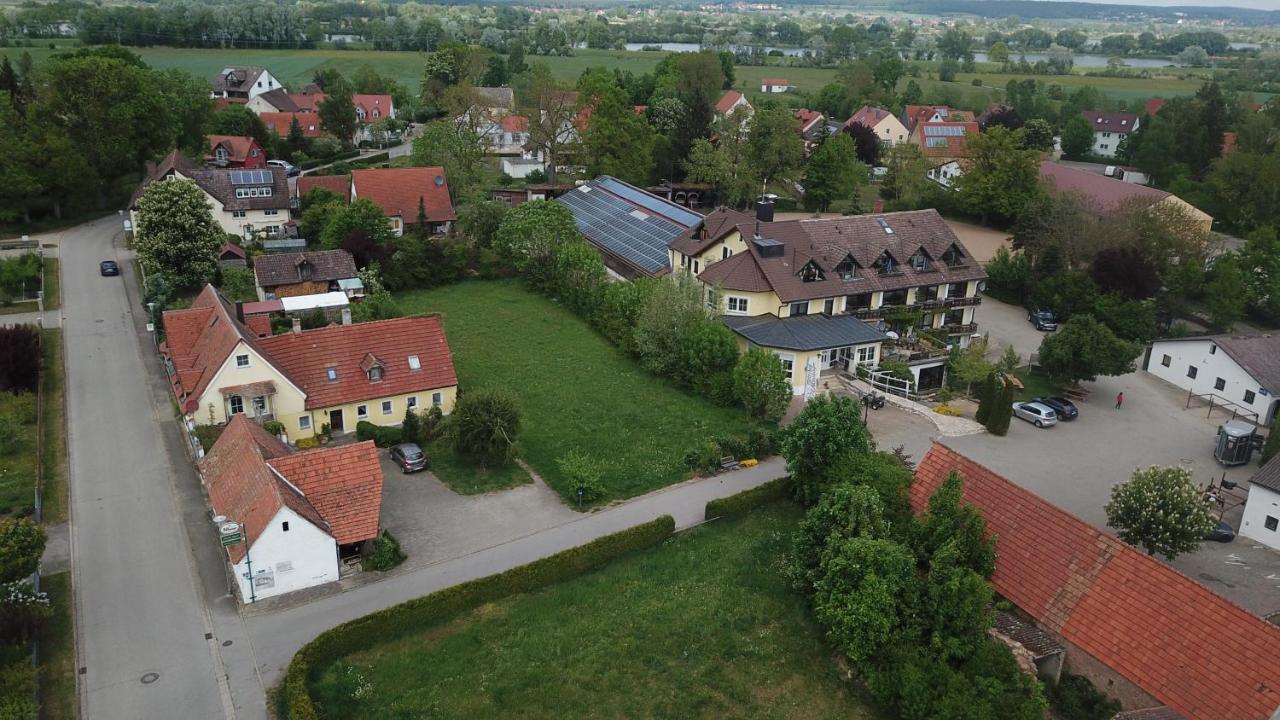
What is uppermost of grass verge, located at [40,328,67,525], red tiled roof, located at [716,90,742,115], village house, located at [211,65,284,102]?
village house, located at [211,65,284,102]

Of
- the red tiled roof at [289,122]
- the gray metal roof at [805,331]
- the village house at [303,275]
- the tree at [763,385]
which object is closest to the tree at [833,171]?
the gray metal roof at [805,331]

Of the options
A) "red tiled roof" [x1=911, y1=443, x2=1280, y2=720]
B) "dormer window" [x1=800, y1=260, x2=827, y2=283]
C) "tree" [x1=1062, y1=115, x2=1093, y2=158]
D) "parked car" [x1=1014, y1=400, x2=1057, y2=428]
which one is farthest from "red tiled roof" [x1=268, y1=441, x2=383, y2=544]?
"tree" [x1=1062, y1=115, x2=1093, y2=158]

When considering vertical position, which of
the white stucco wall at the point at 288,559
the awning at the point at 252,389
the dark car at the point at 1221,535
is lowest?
the dark car at the point at 1221,535

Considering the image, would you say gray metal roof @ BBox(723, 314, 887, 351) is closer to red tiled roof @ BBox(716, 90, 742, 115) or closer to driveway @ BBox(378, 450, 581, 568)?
driveway @ BBox(378, 450, 581, 568)

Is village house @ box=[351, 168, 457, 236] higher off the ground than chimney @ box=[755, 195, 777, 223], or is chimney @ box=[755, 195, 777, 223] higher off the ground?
chimney @ box=[755, 195, 777, 223]

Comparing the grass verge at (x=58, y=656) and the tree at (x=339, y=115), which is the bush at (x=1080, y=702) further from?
the tree at (x=339, y=115)

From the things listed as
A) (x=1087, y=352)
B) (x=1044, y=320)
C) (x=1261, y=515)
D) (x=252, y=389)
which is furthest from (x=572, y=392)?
(x=1044, y=320)

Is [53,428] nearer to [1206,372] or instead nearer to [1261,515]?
[1261,515]
